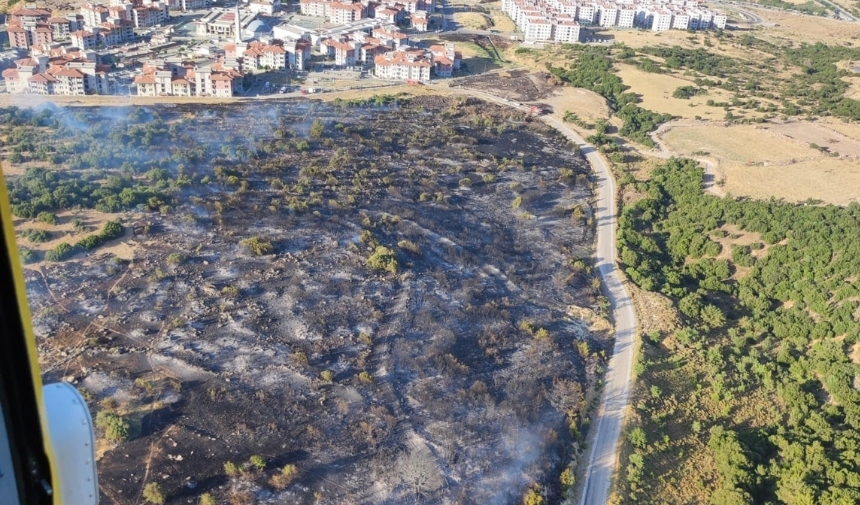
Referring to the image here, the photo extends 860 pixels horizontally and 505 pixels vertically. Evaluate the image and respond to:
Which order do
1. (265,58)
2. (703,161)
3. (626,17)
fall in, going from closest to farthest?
(703,161), (265,58), (626,17)

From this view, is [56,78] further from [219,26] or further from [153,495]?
[153,495]

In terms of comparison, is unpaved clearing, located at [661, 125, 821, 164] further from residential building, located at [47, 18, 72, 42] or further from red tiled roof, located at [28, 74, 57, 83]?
residential building, located at [47, 18, 72, 42]

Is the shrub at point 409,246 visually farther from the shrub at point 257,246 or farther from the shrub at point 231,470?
the shrub at point 231,470

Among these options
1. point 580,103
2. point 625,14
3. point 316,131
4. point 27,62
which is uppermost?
point 625,14

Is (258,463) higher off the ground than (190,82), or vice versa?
(190,82)

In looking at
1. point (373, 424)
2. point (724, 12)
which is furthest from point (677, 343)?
point (724, 12)

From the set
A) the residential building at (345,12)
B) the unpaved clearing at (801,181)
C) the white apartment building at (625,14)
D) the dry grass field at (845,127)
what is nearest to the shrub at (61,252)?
the unpaved clearing at (801,181)

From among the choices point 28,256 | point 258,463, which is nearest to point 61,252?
point 28,256
